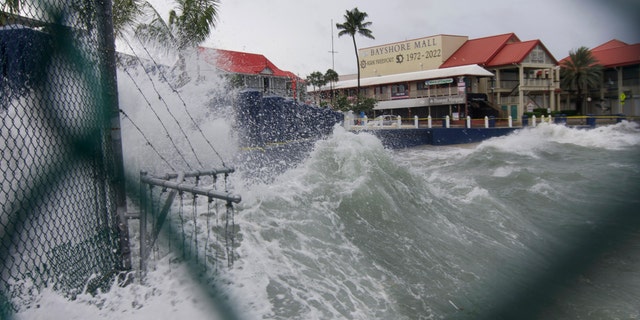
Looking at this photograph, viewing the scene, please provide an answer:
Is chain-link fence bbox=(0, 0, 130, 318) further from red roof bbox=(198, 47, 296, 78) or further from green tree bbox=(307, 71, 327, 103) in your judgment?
green tree bbox=(307, 71, 327, 103)

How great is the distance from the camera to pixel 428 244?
3385mm

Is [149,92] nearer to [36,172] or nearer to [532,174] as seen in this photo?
[36,172]

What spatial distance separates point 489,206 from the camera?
4543 millimetres

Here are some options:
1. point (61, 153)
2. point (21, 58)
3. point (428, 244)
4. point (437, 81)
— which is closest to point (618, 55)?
point (61, 153)

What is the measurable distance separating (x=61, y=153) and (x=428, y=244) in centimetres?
226

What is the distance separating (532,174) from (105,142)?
534 centimetres

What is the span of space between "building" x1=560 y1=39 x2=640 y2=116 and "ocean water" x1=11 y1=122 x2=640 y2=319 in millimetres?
63

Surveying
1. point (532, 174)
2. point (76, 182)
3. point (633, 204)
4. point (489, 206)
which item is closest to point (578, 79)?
point (633, 204)

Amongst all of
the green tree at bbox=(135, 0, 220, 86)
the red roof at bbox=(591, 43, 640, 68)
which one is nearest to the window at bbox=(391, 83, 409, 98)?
the green tree at bbox=(135, 0, 220, 86)

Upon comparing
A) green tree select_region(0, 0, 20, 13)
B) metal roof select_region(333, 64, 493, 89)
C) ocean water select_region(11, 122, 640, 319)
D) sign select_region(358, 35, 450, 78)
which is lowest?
ocean water select_region(11, 122, 640, 319)

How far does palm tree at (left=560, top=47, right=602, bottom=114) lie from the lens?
1045mm

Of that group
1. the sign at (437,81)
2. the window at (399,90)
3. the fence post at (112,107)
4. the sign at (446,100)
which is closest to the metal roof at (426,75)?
the sign at (437,81)

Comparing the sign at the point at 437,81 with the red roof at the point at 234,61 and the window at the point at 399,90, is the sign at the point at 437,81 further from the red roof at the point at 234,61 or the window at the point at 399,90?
the red roof at the point at 234,61

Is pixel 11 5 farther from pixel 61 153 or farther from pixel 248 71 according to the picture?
pixel 248 71
